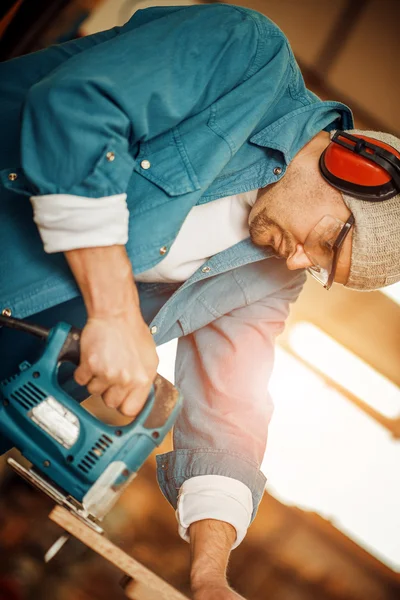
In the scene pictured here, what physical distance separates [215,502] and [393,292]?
7.50 feet

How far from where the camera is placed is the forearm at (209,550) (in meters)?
1.17

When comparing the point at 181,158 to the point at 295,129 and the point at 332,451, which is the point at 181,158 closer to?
the point at 295,129

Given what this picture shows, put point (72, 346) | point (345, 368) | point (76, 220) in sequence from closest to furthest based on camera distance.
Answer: point (76, 220)
point (72, 346)
point (345, 368)

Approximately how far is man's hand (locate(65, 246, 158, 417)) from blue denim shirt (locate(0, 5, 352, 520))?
0.15 meters

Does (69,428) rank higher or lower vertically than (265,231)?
lower

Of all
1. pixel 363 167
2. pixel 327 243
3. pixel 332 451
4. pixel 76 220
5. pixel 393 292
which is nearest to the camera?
pixel 76 220

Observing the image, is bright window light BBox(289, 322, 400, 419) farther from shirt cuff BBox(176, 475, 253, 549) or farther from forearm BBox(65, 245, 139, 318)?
forearm BBox(65, 245, 139, 318)

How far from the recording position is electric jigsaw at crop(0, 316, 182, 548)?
1.13 m

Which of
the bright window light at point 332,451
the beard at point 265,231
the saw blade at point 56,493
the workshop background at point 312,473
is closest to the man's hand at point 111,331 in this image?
the saw blade at point 56,493

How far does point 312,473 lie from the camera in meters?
3.89

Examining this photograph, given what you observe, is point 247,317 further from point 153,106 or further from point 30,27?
point 30,27

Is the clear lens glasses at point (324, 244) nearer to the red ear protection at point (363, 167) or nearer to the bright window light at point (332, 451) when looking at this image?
the red ear protection at point (363, 167)

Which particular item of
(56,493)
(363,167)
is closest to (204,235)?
(363,167)

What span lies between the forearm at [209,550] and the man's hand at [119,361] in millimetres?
384
